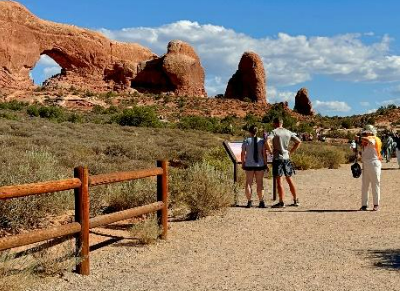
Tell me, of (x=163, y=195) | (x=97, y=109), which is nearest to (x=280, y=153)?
(x=163, y=195)

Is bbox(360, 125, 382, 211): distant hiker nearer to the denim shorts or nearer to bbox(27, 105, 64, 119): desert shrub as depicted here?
the denim shorts

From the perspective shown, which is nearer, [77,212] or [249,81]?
[77,212]

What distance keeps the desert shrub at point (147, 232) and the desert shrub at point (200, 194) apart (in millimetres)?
1862

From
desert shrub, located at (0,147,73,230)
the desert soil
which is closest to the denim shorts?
the desert soil

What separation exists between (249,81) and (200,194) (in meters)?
69.7

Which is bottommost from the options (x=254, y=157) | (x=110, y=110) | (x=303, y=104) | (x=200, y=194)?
(x=200, y=194)

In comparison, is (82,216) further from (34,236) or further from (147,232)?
(147,232)

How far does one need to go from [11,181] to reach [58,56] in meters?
74.0

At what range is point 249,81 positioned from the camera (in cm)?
7794

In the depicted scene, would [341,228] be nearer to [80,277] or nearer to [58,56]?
[80,277]

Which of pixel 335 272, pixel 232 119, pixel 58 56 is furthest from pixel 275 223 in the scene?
pixel 58 56

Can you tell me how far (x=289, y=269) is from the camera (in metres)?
6.23

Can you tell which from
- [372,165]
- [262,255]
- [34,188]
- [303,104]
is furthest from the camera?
[303,104]

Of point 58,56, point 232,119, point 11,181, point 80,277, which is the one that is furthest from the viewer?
point 58,56
